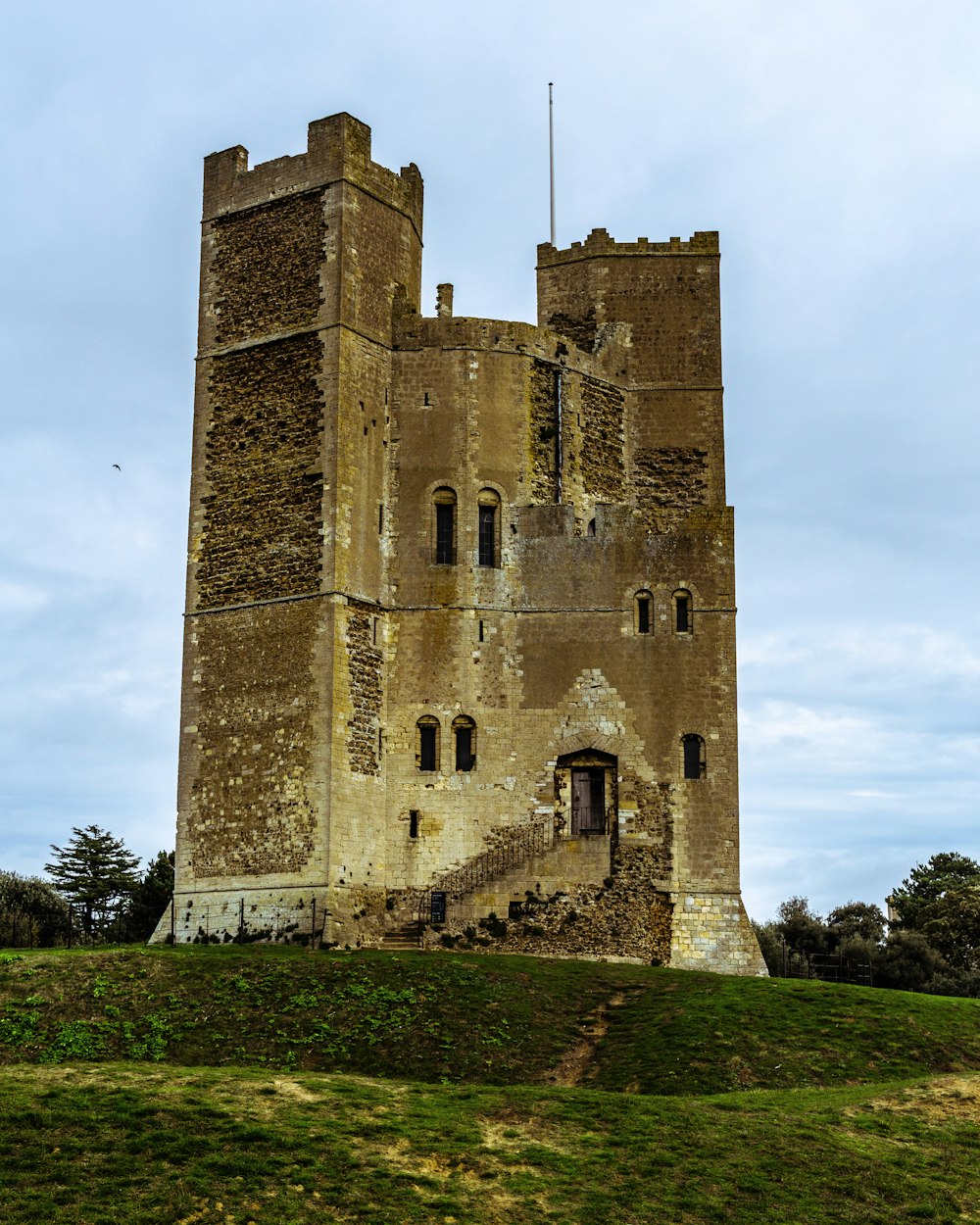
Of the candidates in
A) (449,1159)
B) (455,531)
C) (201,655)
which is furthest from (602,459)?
(449,1159)

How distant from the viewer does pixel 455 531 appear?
40.2m

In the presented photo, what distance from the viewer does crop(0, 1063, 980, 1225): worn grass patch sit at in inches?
792

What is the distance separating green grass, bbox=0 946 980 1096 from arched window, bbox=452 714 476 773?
5.94m

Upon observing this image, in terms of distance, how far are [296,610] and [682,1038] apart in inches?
544

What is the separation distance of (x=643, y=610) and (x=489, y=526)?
411cm

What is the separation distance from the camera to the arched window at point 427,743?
128 ft

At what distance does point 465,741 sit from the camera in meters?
39.3

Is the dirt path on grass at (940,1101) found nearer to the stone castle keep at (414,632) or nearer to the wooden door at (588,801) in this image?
the stone castle keep at (414,632)

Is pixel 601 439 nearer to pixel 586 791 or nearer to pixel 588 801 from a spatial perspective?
pixel 586 791

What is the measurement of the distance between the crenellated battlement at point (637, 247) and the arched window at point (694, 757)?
44.2ft

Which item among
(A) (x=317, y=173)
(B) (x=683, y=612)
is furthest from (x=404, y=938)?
(A) (x=317, y=173)

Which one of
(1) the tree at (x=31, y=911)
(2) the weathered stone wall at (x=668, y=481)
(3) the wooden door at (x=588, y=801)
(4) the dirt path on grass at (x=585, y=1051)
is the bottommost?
(4) the dirt path on grass at (x=585, y=1051)

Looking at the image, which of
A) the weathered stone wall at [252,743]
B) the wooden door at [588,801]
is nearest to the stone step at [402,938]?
the weathered stone wall at [252,743]

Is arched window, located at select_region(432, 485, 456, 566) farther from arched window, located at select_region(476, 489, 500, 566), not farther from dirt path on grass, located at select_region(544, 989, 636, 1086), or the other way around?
dirt path on grass, located at select_region(544, 989, 636, 1086)
